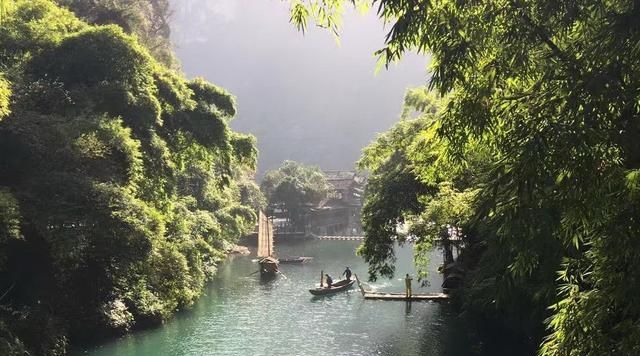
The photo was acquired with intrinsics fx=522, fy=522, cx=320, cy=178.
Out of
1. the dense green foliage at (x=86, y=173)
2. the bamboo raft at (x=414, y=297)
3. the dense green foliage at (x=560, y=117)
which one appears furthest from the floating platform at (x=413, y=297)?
the dense green foliage at (x=560, y=117)

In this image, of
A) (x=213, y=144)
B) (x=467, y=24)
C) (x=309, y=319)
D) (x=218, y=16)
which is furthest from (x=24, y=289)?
(x=218, y=16)

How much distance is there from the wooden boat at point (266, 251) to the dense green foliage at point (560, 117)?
26.0m

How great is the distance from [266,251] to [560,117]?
33632 mm

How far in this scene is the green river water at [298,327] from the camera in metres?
15.7

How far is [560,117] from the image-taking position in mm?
3180

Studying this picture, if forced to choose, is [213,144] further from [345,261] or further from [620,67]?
[345,261]

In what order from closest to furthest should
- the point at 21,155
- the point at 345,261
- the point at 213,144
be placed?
the point at 21,155 < the point at 213,144 < the point at 345,261

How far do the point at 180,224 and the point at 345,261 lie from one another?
1753 centimetres

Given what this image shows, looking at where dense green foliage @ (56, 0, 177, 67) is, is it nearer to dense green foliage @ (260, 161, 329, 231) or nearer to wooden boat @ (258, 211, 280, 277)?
wooden boat @ (258, 211, 280, 277)

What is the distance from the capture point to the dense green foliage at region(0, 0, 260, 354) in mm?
10547

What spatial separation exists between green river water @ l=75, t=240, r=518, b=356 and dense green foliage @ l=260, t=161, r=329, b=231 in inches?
953

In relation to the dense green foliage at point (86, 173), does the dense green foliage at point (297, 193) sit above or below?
above

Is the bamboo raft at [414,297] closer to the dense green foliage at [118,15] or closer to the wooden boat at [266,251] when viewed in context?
the wooden boat at [266,251]

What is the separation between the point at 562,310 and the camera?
11.5 ft
